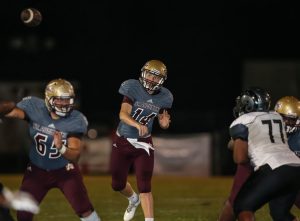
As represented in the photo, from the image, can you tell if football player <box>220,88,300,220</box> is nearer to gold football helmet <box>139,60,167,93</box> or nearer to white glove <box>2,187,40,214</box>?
white glove <box>2,187,40,214</box>

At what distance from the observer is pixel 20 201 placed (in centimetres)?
620

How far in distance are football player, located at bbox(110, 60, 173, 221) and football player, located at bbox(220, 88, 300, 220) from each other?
178 centimetres

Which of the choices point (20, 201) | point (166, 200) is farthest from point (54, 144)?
point (166, 200)

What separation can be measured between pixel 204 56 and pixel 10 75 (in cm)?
584

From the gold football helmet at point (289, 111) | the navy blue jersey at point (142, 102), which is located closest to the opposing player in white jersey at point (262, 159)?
the gold football helmet at point (289, 111)

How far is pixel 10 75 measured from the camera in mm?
22188

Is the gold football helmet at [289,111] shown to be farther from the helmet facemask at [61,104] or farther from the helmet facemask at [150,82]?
the helmet facemask at [61,104]

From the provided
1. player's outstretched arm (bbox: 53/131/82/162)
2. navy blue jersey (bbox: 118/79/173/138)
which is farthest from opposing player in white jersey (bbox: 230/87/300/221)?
navy blue jersey (bbox: 118/79/173/138)

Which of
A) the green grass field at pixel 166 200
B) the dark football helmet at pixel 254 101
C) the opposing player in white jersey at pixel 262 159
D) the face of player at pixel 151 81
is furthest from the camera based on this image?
the green grass field at pixel 166 200

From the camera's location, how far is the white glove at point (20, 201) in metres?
6.03

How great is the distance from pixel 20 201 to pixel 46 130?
2.10ft

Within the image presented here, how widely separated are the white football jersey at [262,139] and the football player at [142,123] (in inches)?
69.7

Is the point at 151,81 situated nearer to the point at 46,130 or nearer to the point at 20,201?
the point at 46,130

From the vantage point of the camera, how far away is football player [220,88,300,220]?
5.78m
